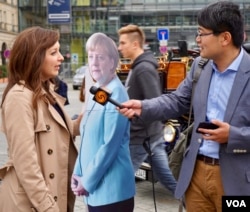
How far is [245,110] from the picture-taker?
2598 millimetres

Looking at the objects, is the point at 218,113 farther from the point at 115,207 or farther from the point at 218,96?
the point at 115,207

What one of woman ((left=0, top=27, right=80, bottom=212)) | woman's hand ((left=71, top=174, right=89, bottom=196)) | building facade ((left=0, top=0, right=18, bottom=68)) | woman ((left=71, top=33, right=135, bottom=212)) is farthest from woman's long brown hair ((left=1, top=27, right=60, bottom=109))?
building facade ((left=0, top=0, right=18, bottom=68))

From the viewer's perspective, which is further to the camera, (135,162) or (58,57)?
(135,162)

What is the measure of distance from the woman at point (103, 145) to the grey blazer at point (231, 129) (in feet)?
0.66

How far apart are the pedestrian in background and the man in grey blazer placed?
1.68 m

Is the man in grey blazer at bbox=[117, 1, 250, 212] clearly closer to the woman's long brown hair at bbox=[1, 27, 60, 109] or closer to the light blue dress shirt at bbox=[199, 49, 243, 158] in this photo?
the light blue dress shirt at bbox=[199, 49, 243, 158]

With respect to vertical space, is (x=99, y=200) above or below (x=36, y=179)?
below

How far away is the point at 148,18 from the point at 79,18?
308 inches

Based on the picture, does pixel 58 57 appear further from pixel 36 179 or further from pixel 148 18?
pixel 148 18

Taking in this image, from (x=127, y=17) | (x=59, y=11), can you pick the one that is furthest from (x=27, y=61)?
(x=127, y=17)

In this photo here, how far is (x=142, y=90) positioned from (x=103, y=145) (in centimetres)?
196

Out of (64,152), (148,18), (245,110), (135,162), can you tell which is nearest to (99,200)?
(64,152)

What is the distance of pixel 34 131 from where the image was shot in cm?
278

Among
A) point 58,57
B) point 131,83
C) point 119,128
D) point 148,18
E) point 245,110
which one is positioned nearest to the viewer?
point 245,110
